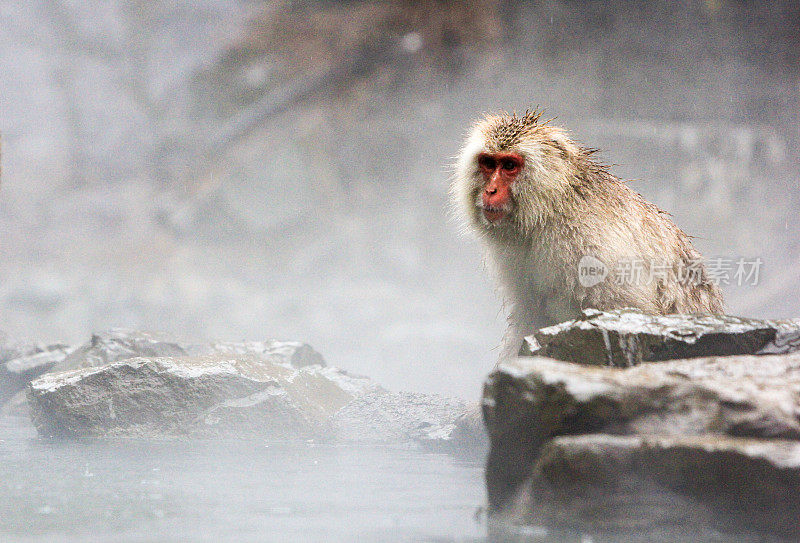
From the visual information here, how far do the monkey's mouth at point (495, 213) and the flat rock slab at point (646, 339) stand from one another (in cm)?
66

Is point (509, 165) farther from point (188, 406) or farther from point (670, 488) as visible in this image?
point (188, 406)

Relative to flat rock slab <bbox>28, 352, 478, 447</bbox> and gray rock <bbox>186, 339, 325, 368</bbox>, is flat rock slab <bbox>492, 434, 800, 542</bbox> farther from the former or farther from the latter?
gray rock <bbox>186, 339, 325, 368</bbox>

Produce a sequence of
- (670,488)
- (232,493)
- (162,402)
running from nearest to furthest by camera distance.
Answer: (670,488) → (232,493) → (162,402)

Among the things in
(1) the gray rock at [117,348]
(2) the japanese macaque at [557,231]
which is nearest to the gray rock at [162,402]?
(1) the gray rock at [117,348]

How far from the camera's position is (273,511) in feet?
7.13

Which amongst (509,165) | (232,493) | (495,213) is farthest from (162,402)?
(509,165)

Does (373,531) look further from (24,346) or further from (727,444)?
(24,346)

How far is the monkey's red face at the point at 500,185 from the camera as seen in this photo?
3.12m

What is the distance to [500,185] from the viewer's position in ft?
10.3

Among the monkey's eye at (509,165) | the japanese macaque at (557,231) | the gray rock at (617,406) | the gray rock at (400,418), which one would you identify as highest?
the monkey's eye at (509,165)

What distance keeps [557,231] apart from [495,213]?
0.27 metres

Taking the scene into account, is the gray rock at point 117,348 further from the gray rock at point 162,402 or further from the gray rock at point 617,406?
the gray rock at point 617,406

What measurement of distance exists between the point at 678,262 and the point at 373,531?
2.06 m

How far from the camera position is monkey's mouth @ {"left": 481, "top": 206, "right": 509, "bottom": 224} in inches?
123
